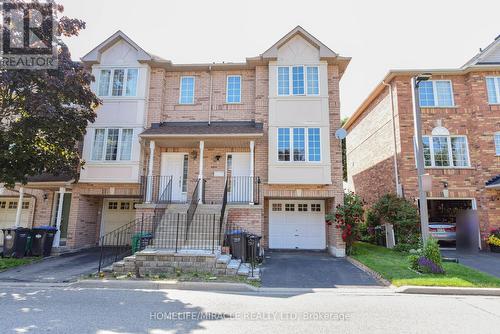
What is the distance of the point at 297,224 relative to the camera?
14.3m

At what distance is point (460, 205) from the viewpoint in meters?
14.9

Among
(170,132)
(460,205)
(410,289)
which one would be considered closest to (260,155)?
(170,132)

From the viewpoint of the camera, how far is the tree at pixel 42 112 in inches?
382

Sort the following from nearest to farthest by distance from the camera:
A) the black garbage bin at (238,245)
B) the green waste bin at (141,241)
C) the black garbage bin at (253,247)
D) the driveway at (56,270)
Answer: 1. the driveway at (56,270)
2. the black garbage bin at (253,247)
3. the black garbage bin at (238,245)
4. the green waste bin at (141,241)

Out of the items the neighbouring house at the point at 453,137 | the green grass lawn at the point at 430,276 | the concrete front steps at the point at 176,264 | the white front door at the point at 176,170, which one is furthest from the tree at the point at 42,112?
the neighbouring house at the point at 453,137

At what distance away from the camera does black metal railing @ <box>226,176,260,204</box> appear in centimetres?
1279

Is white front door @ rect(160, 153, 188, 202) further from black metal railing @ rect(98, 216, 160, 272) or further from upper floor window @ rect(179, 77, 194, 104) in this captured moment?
upper floor window @ rect(179, 77, 194, 104)

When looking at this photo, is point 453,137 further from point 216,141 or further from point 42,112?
point 42,112

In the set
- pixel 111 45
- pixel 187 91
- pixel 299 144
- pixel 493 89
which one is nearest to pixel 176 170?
pixel 187 91

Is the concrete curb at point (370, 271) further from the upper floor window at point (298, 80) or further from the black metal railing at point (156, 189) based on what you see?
the black metal railing at point (156, 189)

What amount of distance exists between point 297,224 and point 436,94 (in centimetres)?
947

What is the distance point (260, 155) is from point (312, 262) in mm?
5049

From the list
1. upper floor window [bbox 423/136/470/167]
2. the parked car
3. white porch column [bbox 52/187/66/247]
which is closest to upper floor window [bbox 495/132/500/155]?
upper floor window [bbox 423/136/470/167]

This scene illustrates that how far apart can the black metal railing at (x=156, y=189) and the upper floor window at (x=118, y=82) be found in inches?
165
